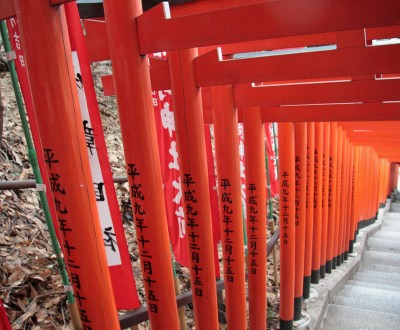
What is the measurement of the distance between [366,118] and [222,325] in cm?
310

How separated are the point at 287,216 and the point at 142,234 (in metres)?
2.52

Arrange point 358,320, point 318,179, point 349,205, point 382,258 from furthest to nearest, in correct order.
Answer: point 382,258 → point 349,205 → point 318,179 → point 358,320

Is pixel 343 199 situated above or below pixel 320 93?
below

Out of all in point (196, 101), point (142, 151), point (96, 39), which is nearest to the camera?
point (142, 151)

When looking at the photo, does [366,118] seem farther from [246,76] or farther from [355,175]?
[355,175]

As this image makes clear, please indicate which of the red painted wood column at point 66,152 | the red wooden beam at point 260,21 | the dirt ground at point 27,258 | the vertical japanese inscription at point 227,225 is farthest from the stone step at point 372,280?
the red wooden beam at point 260,21

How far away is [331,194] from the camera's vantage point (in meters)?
6.56

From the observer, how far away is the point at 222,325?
4844mm

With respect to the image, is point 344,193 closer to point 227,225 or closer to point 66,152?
point 227,225

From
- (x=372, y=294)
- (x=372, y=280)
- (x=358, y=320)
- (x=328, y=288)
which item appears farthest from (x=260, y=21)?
(x=372, y=280)

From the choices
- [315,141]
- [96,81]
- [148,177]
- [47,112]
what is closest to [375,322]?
[315,141]

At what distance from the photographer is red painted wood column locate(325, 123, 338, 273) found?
6324mm

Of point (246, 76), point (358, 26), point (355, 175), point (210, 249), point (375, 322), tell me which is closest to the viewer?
point (358, 26)

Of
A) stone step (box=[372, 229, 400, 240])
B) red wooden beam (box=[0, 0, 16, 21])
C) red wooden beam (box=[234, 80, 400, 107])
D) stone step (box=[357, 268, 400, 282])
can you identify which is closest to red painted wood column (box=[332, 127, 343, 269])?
stone step (box=[357, 268, 400, 282])
